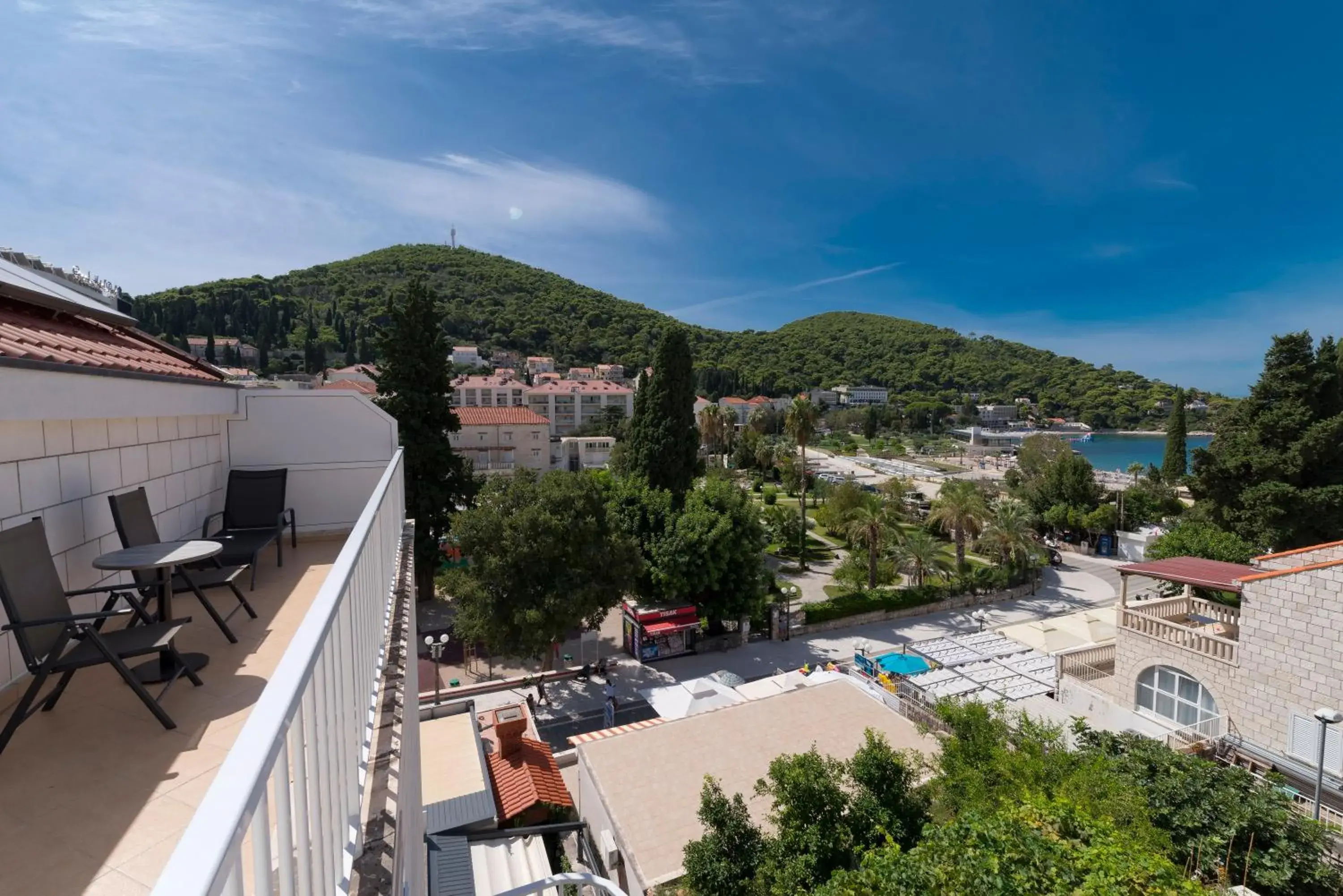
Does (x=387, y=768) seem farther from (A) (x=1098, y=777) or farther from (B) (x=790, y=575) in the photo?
(B) (x=790, y=575)

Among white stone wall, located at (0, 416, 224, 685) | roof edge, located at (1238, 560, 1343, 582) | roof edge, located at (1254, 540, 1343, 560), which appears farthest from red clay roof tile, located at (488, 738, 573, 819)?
roof edge, located at (1254, 540, 1343, 560)

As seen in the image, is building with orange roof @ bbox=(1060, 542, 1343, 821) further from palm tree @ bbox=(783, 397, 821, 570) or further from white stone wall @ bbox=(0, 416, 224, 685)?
white stone wall @ bbox=(0, 416, 224, 685)

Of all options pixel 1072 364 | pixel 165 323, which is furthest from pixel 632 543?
pixel 1072 364

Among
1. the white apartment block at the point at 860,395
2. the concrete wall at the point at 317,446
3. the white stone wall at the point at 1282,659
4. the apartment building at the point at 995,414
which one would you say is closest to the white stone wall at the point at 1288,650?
the white stone wall at the point at 1282,659

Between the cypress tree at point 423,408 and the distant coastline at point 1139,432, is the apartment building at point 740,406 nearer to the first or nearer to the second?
the cypress tree at point 423,408

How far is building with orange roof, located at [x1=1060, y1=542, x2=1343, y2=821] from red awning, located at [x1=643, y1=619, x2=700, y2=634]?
32.1 ft

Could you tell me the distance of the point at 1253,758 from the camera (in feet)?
39.3

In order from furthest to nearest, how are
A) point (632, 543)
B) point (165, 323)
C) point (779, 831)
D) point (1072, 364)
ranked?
point (1072, 364) < point (165, 323) < point (632, 543) < point (779, 831)

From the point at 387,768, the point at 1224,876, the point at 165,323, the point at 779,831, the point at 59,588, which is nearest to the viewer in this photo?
the point at 387,768

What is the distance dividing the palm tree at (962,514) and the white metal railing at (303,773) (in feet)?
85.7

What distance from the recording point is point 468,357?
9825cm

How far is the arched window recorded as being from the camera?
13.1 m

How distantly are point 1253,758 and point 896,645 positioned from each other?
8982 mm

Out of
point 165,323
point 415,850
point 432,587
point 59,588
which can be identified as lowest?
point 432,587
